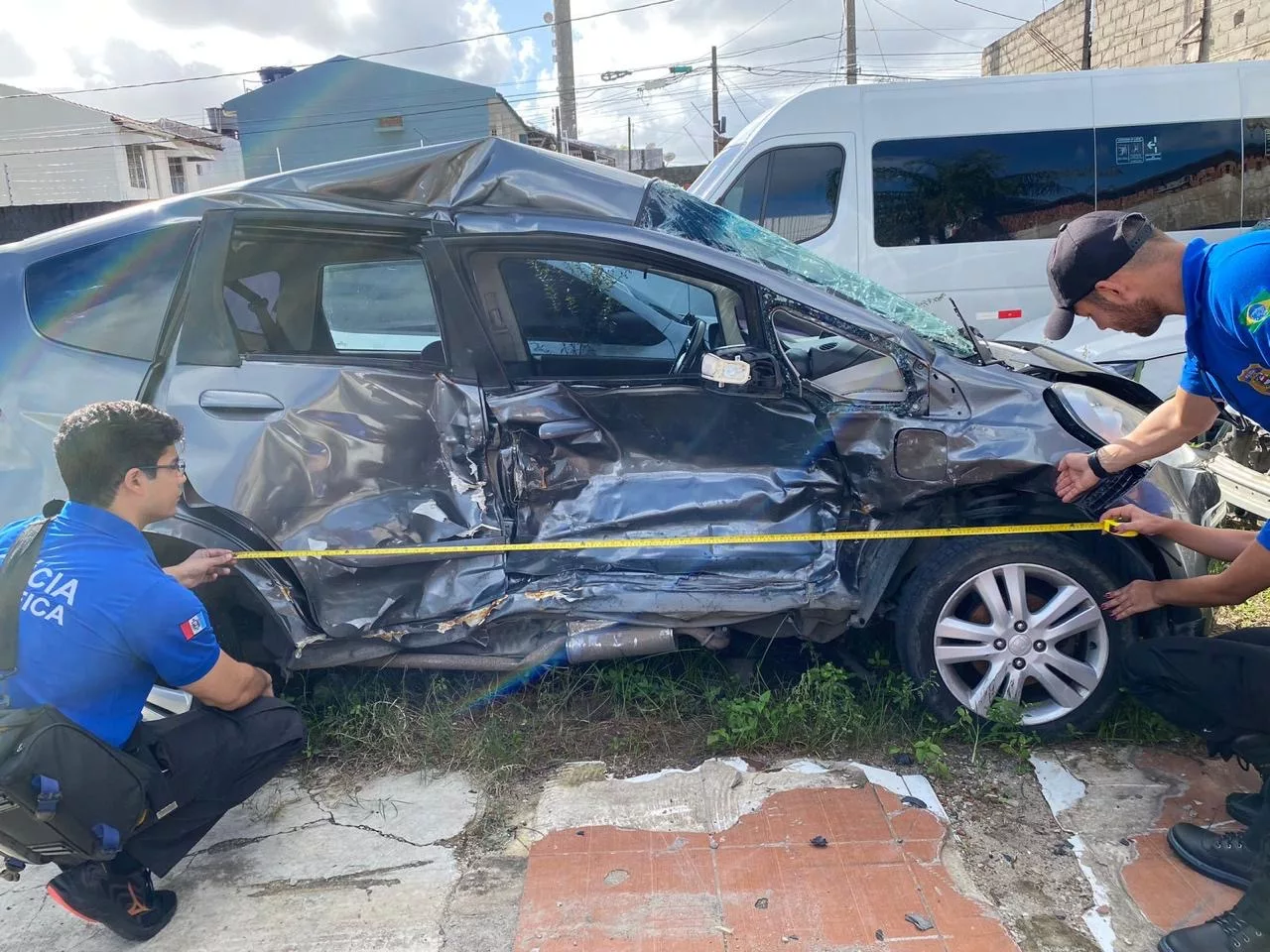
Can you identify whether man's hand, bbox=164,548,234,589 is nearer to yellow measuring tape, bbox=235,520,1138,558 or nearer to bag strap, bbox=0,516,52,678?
yellow measuring tape, bbox=235,520,1138,558

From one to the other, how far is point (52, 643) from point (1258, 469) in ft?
16.1

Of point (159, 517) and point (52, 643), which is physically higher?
point (159, 517)

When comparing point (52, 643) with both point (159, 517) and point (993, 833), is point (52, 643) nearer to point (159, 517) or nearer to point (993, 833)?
point (159, 517)

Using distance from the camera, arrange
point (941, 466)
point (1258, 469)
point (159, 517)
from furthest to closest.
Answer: point (1258, 469) → point (941, 466) → point (159, 517)

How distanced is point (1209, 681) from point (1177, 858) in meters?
0.51

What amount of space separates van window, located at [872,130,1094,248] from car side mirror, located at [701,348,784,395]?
429 cm

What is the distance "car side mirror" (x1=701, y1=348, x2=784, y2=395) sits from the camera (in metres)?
2.90

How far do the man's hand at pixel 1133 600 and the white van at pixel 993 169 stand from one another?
4.13 m

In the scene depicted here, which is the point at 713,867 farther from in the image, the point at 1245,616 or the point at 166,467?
the point at 1245,616

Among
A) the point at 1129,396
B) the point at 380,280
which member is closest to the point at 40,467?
the point at 380,280

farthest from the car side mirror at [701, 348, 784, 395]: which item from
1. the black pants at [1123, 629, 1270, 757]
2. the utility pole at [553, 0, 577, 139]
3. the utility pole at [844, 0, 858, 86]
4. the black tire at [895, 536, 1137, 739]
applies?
the utility pole at [844, 0, 858, 86]

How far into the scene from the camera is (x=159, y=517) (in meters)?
2.46

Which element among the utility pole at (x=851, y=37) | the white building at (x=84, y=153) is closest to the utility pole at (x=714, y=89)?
the utility pole at (x=851, y=37)

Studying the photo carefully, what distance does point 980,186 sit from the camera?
261 inches
